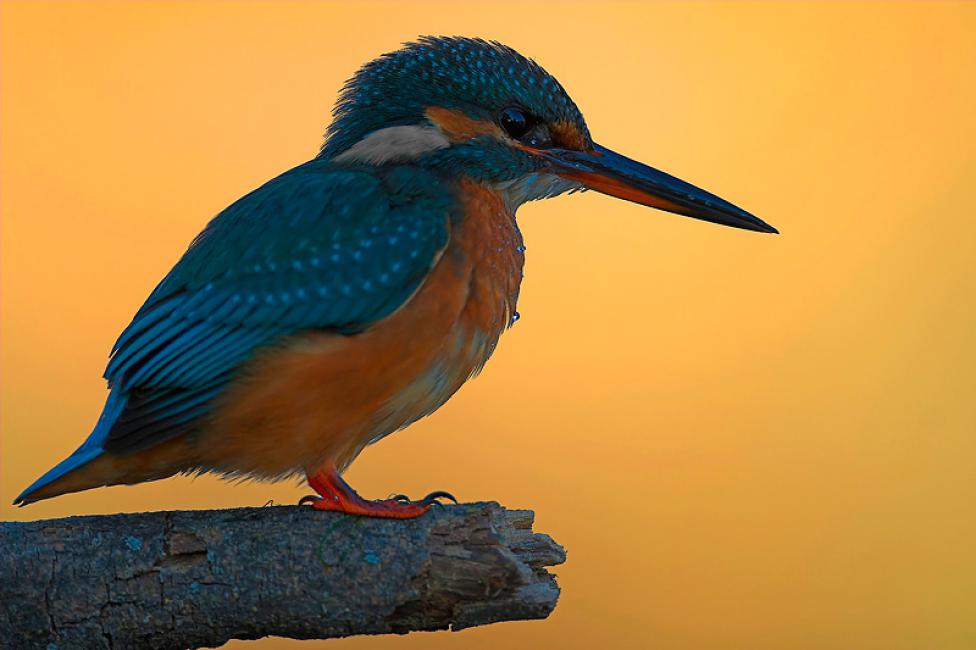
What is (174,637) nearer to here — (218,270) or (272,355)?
(272,355)

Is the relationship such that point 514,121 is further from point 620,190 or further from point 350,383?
point 350,383

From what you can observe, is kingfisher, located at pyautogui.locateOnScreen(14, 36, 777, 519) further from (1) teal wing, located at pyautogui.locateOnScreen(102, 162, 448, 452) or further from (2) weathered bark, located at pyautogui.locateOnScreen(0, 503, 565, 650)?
(2) weathered bark, located at pyautogui.locateOnScreen(0, 503, 565, 650)

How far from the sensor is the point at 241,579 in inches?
116

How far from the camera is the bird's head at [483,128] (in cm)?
362

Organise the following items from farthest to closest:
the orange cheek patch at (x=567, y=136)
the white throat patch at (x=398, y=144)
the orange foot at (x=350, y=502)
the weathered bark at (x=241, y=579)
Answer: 1. the orange cheek patch at (x=567, y=136)
2. the white throat patch at (x=398, y=144)
3. the orange foot at (x=350, y=502)
4. the weathered bark at (x=241, y=579)

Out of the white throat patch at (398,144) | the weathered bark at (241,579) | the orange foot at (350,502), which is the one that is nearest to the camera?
the weathered bark at (241,579)

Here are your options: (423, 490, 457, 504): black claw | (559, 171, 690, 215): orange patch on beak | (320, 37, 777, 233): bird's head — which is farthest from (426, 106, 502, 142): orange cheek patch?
(423, 490, 457, 504): black claw

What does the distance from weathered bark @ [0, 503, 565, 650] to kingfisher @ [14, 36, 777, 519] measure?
0.17 metres

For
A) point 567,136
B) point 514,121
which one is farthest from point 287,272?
point 567,136

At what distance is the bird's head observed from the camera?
3.62 m

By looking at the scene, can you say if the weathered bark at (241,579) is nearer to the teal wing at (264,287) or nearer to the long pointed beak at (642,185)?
the teal wing at (264,287)

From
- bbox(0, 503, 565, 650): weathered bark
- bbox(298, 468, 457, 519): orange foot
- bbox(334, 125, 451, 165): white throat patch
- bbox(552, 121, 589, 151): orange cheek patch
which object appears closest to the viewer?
bbox(0, 503, 565, 650): weathered bark

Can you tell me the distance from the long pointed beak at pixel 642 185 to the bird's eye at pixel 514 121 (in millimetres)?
113

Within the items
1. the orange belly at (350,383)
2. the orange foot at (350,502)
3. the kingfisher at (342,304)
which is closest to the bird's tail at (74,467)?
the kingfisher at (342,304)
